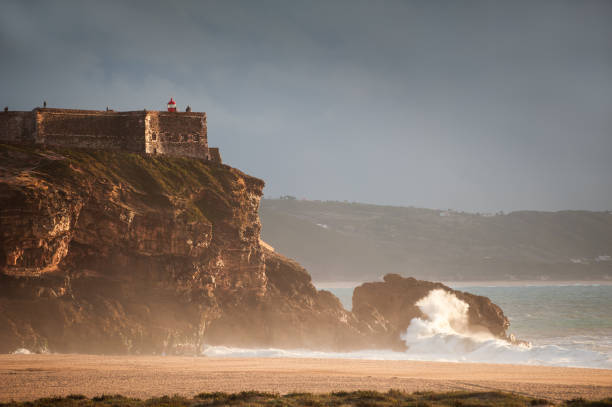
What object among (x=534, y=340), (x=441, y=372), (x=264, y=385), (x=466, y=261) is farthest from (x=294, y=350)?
(x=466, y=261)

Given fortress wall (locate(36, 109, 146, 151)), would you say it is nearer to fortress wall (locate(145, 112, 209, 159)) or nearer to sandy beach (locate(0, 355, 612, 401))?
fortress wall (locate(145, 112, 209, 159))

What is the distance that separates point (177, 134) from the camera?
1608 inches

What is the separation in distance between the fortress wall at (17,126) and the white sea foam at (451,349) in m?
18.0

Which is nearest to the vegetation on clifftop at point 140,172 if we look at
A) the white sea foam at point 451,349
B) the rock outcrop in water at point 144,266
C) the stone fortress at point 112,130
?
the rock outcrop in water at point 144,266

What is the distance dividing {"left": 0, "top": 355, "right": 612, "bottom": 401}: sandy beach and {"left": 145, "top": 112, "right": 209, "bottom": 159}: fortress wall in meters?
16.9

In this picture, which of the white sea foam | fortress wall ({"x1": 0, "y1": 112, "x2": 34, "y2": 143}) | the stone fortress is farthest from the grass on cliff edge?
fortress wall ({"x1": 0, "y1": 112, "x2": 34, "y2": 143})

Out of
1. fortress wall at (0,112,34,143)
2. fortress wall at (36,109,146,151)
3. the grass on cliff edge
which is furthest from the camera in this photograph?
fortress wall at (36,109,146,151)

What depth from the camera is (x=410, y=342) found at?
43156 millimetres

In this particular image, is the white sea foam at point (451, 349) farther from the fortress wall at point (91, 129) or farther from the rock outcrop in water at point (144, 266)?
the fortress wall at point (91, 129)

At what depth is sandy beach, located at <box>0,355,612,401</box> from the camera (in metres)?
19.3

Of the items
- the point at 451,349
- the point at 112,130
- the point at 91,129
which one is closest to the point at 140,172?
the point at 112,130

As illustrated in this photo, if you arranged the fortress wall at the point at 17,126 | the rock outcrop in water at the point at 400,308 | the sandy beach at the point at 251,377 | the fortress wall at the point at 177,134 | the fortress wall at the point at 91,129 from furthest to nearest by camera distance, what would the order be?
the rock outcrop in water at the point at 400,308 < the fortress wall at the point at 177,134 < the fortress wall at the point at 91,129 < the fortress wall at the point at 17,126 < the sandy beach at the point at 251,377

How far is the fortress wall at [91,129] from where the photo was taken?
36625mm

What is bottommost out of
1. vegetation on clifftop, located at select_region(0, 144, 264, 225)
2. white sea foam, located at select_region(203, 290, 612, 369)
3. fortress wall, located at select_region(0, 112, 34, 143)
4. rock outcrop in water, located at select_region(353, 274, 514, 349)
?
white sea foam, located at select_region(203, 290, 612, 369)
